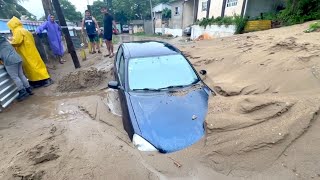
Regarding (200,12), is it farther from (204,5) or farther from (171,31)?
(171,31)

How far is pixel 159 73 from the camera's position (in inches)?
148

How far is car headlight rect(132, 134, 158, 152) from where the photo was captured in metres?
2.55

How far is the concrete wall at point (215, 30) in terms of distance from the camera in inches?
547

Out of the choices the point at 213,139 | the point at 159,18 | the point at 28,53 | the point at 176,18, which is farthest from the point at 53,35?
the point at 159,18

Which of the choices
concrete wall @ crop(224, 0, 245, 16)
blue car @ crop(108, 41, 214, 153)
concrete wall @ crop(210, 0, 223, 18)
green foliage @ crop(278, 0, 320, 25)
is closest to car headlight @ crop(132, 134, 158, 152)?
blue car @ crop(108, 41, 214, 153)

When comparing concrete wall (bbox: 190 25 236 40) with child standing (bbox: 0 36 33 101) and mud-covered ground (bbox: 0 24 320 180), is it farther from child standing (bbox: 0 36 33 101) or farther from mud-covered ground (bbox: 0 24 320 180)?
child standing (bbox: 0 36 33 101)

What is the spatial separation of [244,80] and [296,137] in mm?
2177

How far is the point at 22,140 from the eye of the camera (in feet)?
10.8

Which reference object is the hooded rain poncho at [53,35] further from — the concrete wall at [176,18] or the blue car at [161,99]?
the concrete wall at [176,18]

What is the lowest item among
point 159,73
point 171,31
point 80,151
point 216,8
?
point 171,31

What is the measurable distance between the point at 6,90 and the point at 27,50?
1.19 m

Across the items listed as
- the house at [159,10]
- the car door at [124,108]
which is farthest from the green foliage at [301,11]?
the house at [159,10]

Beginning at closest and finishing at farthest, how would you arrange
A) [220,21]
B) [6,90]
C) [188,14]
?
[6,90]
[220,21]
[188,14]

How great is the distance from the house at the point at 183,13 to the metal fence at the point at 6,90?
772 inches
